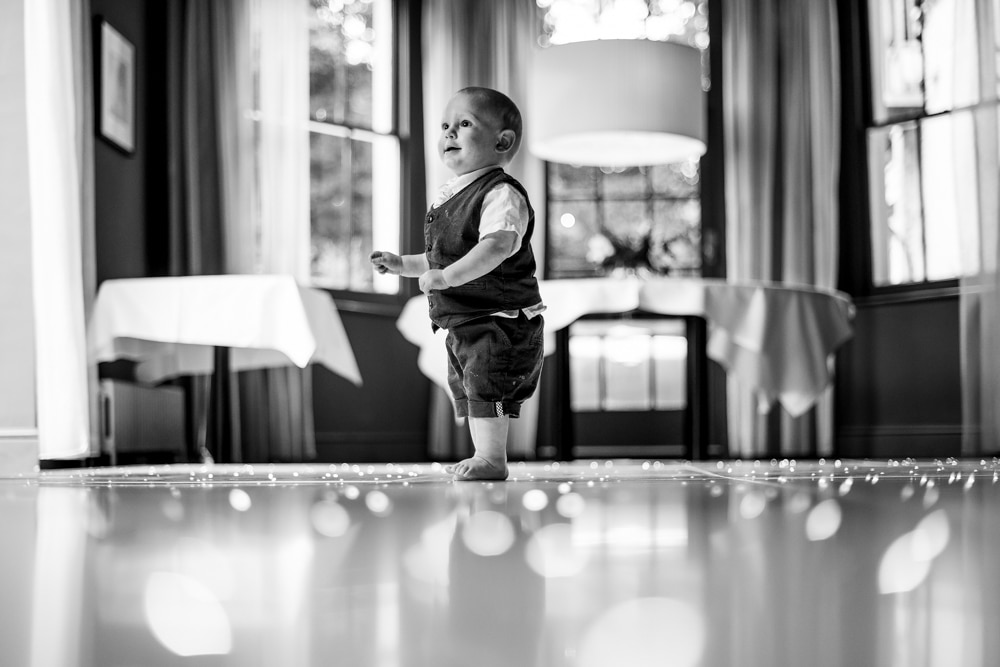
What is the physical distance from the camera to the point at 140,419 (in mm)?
3824

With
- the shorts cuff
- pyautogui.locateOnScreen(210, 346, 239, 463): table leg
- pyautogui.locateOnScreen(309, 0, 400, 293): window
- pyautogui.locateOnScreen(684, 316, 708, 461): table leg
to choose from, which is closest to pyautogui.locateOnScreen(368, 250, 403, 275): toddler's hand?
the shorts cuff

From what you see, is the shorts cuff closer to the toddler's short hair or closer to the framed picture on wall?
the toddler's short hair

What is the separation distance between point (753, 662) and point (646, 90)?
3447 mm

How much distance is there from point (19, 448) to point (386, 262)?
1.58m

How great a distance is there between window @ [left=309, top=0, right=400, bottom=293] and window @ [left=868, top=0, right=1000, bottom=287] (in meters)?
2.17

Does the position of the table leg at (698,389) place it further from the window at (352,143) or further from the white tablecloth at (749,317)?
the window at (352,143)

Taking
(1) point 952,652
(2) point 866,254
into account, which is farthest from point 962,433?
(1) point 952,652

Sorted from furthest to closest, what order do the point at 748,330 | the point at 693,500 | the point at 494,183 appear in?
the point at 748,330 → the point at 494,183 → the point at 693,500

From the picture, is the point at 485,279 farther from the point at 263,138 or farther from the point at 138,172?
the point at 263,138

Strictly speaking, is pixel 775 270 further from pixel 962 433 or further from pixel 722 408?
pixel 962 433

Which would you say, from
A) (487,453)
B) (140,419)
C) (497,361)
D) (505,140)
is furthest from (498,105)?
(140,419)

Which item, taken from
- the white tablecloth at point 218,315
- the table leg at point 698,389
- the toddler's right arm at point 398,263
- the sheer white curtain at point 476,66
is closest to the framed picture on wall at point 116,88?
the white tablecloth at point 218,315

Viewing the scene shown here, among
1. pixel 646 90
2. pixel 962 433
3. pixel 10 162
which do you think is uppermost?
pixel 646 90

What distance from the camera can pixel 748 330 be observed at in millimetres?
3432
